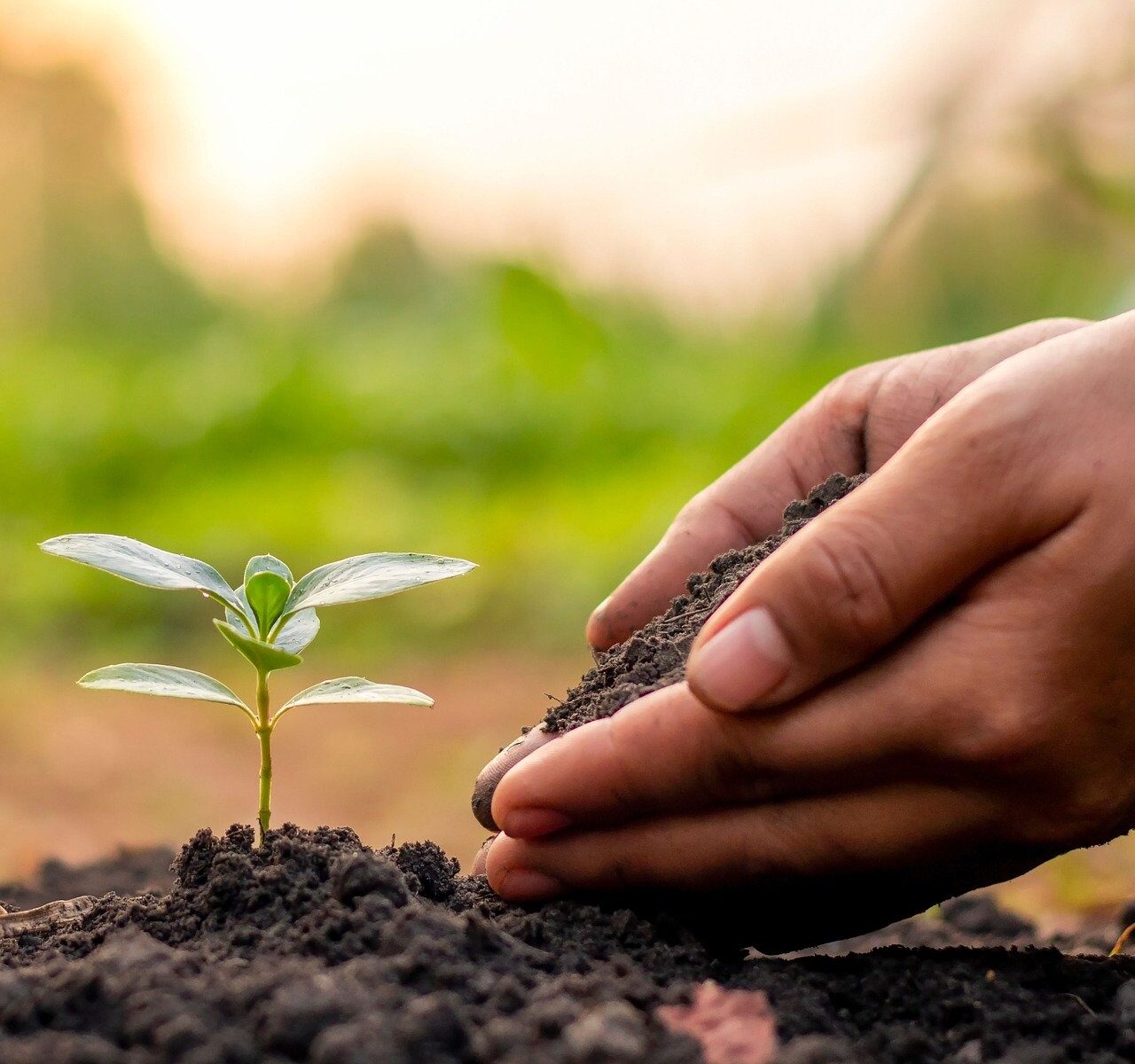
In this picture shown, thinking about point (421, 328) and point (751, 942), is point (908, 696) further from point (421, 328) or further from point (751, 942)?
point (421, 328)

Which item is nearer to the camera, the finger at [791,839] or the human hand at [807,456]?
the finger at [791,839]

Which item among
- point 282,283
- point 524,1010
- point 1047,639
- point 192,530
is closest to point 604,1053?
point 524,1010

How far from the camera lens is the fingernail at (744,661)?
1.04 metres

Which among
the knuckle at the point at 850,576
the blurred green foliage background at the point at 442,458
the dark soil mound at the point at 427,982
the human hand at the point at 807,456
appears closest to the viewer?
the dark soil mound at the point at 427,982

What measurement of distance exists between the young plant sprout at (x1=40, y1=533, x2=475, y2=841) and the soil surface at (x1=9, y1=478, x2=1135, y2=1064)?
0.13m

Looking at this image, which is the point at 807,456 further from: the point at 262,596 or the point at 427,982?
the point at 427,982

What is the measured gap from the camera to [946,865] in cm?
118

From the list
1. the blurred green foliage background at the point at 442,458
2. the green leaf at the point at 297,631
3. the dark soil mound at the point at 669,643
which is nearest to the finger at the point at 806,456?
the dark soil mound at the point at 669,643

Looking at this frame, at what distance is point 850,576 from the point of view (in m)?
1.02

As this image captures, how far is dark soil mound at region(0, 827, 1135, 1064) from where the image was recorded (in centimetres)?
82

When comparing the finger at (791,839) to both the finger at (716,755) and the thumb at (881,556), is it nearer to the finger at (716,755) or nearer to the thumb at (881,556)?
the finger at (716,755)

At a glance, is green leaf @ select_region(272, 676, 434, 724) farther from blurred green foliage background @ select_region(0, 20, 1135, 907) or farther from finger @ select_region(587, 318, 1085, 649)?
blurred green foliage background @ select_region(0, 20, 1135, 907)

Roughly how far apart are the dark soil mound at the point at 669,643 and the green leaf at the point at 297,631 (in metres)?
0.28

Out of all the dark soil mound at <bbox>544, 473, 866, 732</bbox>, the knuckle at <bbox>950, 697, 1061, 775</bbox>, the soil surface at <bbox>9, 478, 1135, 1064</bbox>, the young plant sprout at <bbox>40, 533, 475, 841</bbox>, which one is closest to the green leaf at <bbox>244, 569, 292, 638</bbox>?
the young plant sprout at <bbox>40, 533, 475, 841</bbox>
